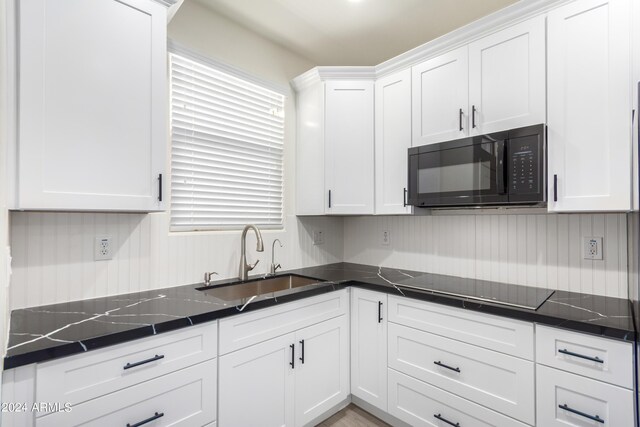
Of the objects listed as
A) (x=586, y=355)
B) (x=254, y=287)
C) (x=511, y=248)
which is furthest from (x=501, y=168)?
(x=254, y=287)

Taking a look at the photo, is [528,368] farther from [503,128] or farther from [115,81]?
[115,81]

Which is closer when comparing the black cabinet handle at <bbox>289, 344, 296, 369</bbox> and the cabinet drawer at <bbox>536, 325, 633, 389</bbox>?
the cabinet drawer at <bbox>536, 325, 633, 389</bbox>

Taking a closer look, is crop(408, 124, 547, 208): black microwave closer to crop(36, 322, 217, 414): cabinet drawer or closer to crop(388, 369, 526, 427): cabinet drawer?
crop(388, 369, 526, 427): cabinet drawer

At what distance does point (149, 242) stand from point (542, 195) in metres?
2.05

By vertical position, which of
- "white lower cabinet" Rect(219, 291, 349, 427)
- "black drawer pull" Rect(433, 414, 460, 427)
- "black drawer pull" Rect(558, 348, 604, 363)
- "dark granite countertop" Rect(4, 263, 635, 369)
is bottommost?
"black drawer pull" Rect(433, 414, 460, 427)

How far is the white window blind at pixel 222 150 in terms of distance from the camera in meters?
1.99

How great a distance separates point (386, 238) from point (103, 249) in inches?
75.1

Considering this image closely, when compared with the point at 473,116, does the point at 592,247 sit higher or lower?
lower

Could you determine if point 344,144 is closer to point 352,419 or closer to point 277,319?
point 277,319

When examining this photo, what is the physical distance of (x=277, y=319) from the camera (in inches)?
67.7

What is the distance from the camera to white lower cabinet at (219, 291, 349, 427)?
153cm

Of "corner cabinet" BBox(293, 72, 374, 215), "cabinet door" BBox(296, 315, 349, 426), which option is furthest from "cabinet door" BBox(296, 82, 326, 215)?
"cabinet door" BBox(296, 315, 349, 426)

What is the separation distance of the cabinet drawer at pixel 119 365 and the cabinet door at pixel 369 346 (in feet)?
3.20

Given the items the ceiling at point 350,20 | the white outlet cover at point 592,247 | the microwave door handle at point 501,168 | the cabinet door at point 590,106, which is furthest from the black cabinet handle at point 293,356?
the ceiling at point 350,20
